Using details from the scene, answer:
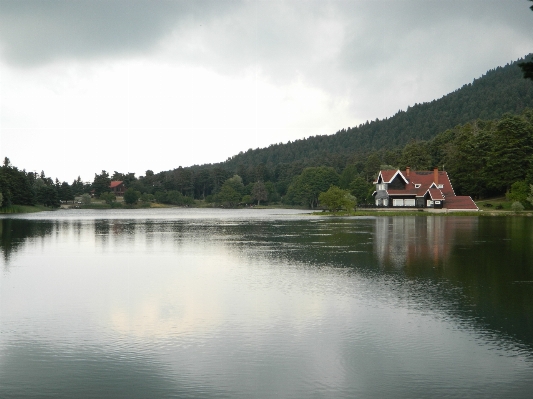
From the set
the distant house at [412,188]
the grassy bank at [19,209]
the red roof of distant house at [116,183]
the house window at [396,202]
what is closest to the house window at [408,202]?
the distant house at [412,188]

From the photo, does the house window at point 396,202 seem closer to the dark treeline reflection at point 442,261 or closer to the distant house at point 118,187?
the dark treeline reflection at point 442,261

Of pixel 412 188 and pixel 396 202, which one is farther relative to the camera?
pixel 396 202

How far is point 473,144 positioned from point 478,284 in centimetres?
8423

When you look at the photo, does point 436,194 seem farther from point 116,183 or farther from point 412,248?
point 116,183

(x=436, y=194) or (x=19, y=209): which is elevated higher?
(x=436, y=194)

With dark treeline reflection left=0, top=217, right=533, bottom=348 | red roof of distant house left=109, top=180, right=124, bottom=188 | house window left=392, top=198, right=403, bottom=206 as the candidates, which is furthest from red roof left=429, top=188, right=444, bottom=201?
red roof of distant house left=109, top=180, right=124, bottom=188

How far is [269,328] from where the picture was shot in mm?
13617

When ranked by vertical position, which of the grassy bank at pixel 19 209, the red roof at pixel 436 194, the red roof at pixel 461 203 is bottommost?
the grassy bank at pixel 19 209

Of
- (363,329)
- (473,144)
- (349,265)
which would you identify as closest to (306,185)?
(473,144)

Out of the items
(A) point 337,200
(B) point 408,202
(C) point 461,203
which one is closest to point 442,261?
(A) point 337,200

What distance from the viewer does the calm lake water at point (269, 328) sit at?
1000 centimetres

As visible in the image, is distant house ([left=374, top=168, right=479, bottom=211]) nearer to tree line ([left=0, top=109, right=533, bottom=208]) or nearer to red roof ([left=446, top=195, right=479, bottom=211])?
red roof ([left=446, top=195, right=479, bottom=211])

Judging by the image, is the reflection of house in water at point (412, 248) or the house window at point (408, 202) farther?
the house window at point (408, 202)

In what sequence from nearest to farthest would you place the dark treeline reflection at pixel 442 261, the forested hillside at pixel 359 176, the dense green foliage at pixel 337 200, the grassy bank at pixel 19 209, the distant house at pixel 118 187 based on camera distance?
the dark treeline reflection at pixel 442 261, the dense green foliage at pixel 337 200, the forested hillside at pixel 359 176, the grassy bank at pixel 19 209, the distant house at pixel 118 187
